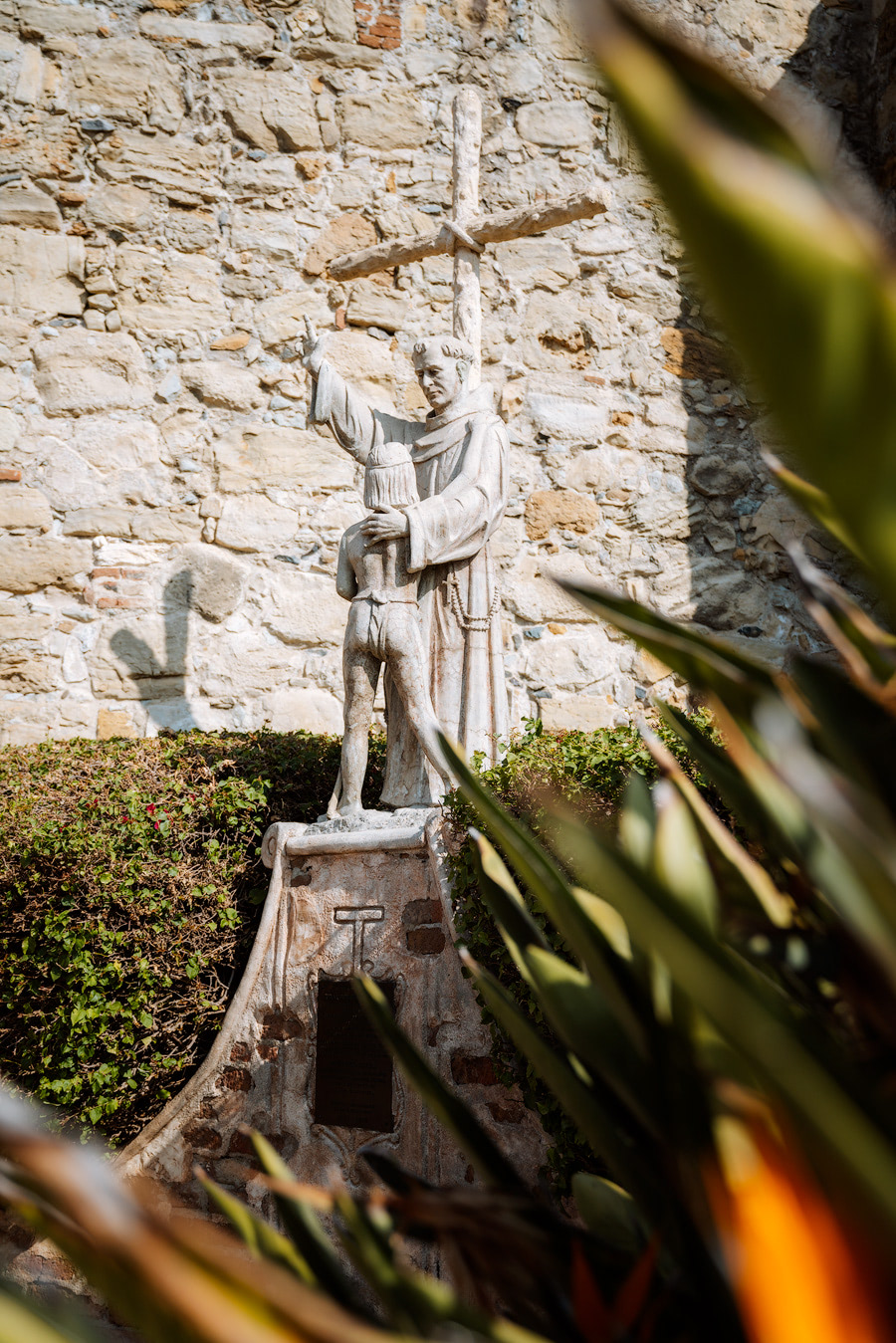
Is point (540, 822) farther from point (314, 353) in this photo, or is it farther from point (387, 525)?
point (314, 353)

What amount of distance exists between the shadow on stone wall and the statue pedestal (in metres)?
2.40

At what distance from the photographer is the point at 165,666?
227 inches

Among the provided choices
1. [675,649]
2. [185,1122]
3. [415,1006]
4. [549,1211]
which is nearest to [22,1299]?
[549,1211]

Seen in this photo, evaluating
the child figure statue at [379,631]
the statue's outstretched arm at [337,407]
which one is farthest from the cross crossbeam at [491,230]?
the child figure statue at [379,631]

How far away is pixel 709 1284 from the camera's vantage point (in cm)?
63

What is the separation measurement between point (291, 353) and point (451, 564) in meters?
2.93

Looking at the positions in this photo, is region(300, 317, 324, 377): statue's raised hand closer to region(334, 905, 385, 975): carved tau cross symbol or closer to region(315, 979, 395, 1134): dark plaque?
region(334, 905, 385, 975): carved tau cross symbol

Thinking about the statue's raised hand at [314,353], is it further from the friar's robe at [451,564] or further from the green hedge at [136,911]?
the green hedge at [136,911]

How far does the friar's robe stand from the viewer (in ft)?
12.5

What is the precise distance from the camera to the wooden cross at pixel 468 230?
166 inches

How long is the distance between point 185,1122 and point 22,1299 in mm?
3166

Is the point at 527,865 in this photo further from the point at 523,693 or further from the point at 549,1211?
the point at 523,693

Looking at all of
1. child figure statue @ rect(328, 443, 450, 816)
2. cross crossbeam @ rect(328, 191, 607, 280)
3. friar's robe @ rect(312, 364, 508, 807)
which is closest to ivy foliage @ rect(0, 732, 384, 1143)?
child figure statue @ rect(328, 443, 450, 816)

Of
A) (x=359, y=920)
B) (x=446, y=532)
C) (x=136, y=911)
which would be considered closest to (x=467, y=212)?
(x=446, y=532)
